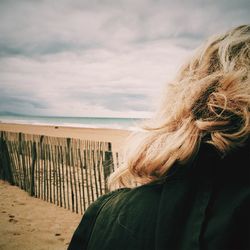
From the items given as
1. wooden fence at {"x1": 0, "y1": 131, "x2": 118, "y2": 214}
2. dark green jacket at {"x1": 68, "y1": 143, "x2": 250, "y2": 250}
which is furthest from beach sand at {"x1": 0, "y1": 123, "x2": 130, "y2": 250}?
dark green jacket at {"x1": 68, "y1": 143, "x2": 250, "y2": 250}

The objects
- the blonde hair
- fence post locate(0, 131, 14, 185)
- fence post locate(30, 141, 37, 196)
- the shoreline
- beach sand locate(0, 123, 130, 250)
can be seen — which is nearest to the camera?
the blonde hair

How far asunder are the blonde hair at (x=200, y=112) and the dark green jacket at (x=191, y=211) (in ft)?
0.16

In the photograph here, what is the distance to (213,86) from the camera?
961 mm

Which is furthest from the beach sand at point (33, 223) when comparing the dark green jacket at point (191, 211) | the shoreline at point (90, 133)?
the shoreline at point (90, 133)

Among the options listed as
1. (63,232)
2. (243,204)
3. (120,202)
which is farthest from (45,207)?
(243,204)

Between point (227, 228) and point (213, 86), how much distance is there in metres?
0.49

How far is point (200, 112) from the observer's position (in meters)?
0.96

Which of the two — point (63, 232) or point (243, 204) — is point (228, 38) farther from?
point (63, 232)

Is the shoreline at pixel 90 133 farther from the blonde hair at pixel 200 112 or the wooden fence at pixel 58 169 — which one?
the blonde hair at pixel 200 112

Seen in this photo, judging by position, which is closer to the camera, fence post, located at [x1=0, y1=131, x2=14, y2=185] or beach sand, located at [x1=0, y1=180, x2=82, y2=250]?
beach sand, located at [x1=0, y1=180, x2=82, y2=250]

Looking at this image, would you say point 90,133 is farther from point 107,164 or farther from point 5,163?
point 107,164

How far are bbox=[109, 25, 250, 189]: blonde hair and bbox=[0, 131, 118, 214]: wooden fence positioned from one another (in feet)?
13.1

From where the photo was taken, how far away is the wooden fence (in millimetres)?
5348

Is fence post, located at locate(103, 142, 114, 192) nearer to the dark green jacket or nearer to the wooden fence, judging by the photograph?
the wooden fence
